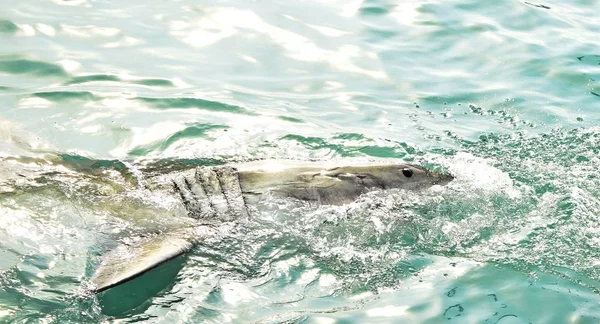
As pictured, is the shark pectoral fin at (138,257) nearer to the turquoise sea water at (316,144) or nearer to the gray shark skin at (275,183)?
the gray shark skin at (275,183)

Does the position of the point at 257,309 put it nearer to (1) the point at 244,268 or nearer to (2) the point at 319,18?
(1) the point at 244,268

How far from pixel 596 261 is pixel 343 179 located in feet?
6.57

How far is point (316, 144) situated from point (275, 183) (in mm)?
1799

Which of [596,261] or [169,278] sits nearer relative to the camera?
[169,278]

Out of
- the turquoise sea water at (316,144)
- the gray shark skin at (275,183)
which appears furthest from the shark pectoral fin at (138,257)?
the turquoise sea water at (316,144)

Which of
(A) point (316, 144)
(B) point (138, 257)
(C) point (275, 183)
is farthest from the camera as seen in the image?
(A) point (316, 144)

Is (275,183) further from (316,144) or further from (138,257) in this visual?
(316,144)

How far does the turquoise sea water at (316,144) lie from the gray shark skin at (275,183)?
0.12 meters

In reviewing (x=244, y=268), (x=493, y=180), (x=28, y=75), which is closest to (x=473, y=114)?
(x=493, y=180)

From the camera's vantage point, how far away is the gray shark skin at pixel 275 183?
600 centimetres

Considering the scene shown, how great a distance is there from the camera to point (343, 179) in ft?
20.4

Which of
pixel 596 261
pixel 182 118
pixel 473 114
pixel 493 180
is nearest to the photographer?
pixel 596 261

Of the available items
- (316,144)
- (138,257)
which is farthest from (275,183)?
(316,144)

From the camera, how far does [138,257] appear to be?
5262mm
